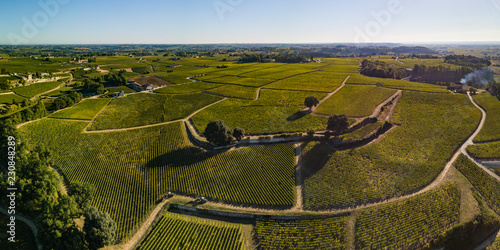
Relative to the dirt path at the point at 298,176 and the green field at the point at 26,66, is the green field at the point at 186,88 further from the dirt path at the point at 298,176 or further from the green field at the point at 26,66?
the green field at the point at 26,66

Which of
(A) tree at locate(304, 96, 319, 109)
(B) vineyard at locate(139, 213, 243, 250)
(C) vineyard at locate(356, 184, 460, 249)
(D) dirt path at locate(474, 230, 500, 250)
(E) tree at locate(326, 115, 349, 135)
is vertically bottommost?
(D) dirt path at locate(474, 230, 500, 250)

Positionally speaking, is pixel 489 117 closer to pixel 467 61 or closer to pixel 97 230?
pixel 97 230

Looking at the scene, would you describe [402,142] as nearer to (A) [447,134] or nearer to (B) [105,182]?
(A) [447,134]

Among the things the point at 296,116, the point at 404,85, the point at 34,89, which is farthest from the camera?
the point at 404,85

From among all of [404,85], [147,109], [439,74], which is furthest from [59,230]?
[439,74]

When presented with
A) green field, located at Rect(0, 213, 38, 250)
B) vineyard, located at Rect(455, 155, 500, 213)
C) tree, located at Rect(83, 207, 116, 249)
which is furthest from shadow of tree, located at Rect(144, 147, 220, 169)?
vineyard, located at Rect(455, 155, 500, 213)

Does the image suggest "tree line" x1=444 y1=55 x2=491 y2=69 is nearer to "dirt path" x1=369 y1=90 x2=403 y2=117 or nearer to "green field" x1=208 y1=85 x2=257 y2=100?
"dirt path" x1=369 y1=90 x2=403 y2=117
